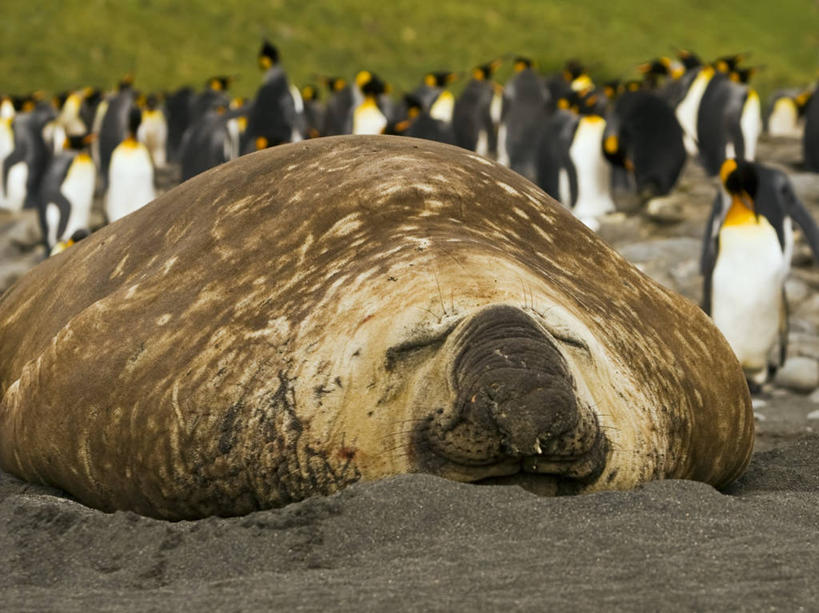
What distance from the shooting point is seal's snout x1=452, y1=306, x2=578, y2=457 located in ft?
11.0

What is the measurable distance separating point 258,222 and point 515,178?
97 cm

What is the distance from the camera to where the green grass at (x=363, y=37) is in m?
38.2

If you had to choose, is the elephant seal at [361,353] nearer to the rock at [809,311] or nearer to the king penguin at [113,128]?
the rock at [809,311]

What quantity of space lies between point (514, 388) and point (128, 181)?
1641 centimetres

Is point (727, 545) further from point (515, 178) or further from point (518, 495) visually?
point (515, 178)

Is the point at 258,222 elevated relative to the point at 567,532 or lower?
elevated

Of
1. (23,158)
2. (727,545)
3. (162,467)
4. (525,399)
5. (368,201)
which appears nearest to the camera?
(727,545)

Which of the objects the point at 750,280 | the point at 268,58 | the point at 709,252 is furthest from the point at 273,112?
the point at 750,280

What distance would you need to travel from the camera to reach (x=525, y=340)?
3484 mm

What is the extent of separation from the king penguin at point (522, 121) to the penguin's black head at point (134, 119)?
625 cm

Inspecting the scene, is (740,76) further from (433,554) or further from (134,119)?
(433,554)

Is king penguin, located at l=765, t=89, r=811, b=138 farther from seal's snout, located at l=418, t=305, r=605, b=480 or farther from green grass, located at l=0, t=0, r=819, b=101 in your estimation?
seal's snout, located at l=418, t=305, r=605, b=480

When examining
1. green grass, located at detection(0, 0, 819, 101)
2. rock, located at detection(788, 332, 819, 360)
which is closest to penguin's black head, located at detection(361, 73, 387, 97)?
rock, located at detection(788, 332, 819, 360)

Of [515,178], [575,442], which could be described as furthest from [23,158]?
[575,442]
